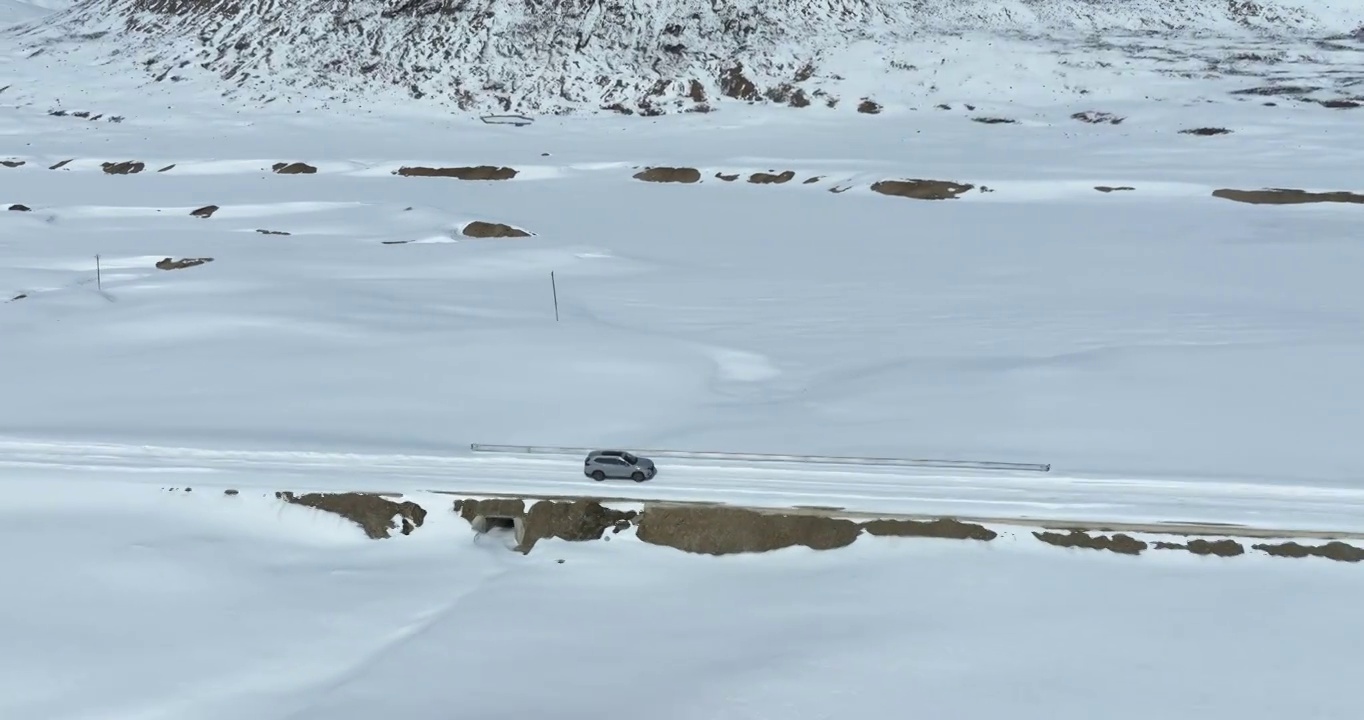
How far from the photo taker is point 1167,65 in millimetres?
67938

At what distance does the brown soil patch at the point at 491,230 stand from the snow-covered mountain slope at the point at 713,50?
26.2m

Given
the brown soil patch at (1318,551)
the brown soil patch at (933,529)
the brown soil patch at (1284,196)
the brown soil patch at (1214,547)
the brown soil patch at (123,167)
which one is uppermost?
the brown soil patch at (1284,196)

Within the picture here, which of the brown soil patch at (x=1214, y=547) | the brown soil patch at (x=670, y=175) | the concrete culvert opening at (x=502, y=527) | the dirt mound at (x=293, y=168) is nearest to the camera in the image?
the brown soil patch at (x=1214, y=547)

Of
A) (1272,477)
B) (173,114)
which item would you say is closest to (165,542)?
(1272,477)

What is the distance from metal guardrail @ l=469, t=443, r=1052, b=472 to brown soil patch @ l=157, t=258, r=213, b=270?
23147 mm

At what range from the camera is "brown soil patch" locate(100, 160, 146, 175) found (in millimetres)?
59625

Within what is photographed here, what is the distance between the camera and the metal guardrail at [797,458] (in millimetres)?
21859

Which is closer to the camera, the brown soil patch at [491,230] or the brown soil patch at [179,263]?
the brown soil patch at [179,263]

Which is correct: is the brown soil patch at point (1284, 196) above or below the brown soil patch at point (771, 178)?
above

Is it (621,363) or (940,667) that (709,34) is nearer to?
(621,363)

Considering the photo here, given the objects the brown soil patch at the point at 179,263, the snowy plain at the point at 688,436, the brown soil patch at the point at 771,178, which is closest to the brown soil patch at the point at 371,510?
the snowy plain at the point at 688,436

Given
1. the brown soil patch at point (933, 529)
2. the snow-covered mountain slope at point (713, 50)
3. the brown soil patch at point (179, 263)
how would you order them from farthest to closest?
1. the snow-covered mountain slope at point (713, 50)
2. the brown soil patch at point (179, 263)
3. the brown soil patch at point (933, 529)

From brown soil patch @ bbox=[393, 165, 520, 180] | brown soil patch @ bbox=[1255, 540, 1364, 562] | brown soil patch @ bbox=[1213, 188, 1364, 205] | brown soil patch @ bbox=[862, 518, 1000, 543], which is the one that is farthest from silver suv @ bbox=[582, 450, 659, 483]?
brown soil patch @ bbox=[393, 165, 520, 180]

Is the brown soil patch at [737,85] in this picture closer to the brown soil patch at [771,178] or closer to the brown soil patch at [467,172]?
the brown soil patch at [771,178]
